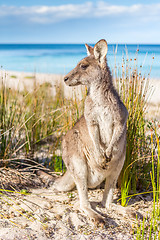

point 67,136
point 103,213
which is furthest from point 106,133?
point 103,213

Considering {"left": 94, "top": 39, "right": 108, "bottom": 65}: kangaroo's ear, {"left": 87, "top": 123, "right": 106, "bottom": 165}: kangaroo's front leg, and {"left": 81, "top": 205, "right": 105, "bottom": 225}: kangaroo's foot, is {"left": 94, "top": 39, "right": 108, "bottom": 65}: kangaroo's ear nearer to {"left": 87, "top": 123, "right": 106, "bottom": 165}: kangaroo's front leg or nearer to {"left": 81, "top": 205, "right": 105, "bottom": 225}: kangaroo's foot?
{"left": 87, "top": 123, "right": 106, "bottom": 165}: kangaroo's front leg

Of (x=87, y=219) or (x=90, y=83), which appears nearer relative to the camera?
(x=90, y=83)

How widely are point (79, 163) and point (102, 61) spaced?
1047mm

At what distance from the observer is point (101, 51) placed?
7.84 feet

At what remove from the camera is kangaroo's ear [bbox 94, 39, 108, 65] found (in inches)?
91.3

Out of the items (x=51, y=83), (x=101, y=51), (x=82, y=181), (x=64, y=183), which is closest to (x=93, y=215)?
(x=82, y=181)

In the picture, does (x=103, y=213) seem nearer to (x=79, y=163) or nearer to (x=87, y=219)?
(x=87, y=219)

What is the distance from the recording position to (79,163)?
105 inches

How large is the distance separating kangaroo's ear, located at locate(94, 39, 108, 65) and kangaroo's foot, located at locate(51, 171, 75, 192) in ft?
4.48

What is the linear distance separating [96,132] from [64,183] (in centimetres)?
94

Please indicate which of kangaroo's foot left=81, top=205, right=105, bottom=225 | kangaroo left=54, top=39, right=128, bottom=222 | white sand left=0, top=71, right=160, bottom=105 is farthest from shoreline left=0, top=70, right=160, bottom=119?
kangaroo's foot left=81, top=205, right=105, bottom=225

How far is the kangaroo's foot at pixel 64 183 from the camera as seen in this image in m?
3.05

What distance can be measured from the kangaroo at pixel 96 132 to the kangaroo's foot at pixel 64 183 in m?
0.31

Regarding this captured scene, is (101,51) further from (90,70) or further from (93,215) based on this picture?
(93,215)
